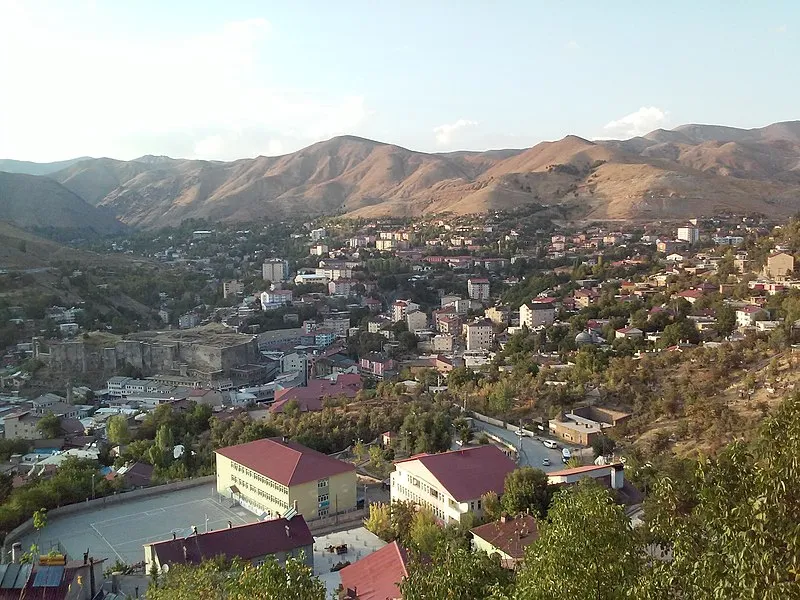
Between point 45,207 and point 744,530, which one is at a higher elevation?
point 45,207

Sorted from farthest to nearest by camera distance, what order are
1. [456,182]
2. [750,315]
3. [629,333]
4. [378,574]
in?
[456,182] < [629,333] < [750,315] < [378,574]

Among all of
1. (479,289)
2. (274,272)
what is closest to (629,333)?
(479,289)

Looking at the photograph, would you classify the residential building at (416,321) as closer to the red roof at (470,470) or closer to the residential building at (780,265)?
the residential building at (780,265)

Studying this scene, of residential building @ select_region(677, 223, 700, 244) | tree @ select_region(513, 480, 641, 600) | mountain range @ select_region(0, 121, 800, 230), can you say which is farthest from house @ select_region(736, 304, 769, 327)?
mountain range @ select_region(0, 121, 800, 230)

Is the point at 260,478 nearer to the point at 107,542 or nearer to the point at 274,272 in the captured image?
the point at 107,542

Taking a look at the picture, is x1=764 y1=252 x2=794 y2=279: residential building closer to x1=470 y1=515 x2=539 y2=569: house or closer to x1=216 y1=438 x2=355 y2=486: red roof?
x1=216 y1=438 x2=355 y2=486: red roof

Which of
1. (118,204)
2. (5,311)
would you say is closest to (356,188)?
(118,204)
